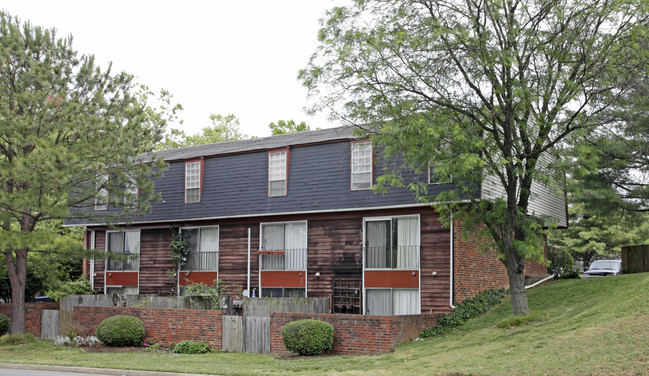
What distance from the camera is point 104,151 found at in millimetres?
23750

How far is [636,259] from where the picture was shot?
28.3 m

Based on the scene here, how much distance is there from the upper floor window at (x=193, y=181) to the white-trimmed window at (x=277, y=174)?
3907 mm

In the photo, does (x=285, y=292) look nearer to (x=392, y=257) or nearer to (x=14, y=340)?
(x=392, y=257)

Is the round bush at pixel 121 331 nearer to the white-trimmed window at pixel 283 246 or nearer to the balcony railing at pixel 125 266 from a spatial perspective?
the white-trimmed window at pixel 283 246

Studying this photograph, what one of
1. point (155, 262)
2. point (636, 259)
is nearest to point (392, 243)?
point (636, 259)

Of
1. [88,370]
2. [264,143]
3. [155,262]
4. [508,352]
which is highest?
[264,143]

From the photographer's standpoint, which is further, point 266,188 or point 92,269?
point 92,269

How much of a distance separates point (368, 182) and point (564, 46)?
8924mm

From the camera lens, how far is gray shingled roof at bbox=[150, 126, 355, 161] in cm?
2719

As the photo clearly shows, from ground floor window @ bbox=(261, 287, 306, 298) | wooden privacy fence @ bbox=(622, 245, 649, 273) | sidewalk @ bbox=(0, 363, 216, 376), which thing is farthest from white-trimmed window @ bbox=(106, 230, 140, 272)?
wooden privacy fence @ bbox=(622, 245, 649, 273)

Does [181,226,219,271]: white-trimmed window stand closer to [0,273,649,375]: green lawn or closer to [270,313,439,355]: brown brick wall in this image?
[0,273,649,375]: green lawn

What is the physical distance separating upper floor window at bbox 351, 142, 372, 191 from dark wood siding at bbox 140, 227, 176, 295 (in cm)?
1018

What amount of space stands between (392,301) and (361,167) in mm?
5229

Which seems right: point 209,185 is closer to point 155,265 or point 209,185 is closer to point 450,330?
point 155,265
